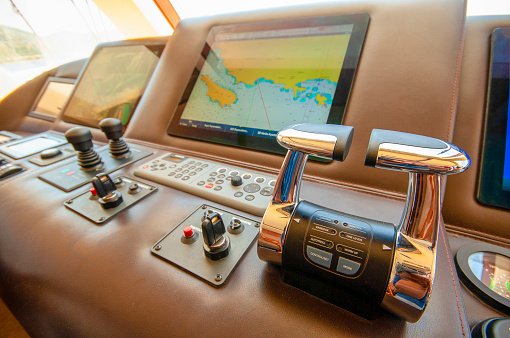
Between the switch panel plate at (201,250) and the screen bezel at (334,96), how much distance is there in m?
0.31

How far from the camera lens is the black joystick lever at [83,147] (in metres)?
0.72

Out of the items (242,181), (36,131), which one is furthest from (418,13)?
(36,131)

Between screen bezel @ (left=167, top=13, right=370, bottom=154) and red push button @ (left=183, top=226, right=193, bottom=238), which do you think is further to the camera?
screen bezel @ (left=167, top=13, right=370, bottom=154)

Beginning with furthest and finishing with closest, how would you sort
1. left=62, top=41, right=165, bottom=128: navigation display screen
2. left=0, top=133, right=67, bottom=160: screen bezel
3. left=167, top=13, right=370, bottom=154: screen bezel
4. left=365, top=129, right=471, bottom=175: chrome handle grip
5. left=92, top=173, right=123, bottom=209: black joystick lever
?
left=62, top=41, right=165, bottom=128: navigation display screen → left=0, top=133, right=67, bottom=160: screen bezel → left=167, top=13, right=370, bottom=154: screen bezel → left=92, top=173, right=123, bottom=209: black joystick lever → left=365, top=129, right=471, bottom=175: chrome handle grip

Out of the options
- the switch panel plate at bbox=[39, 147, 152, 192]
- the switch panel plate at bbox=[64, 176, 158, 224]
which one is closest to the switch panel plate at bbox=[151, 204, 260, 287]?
the switch panel plate at bbox=[64, 176, 158, 224]

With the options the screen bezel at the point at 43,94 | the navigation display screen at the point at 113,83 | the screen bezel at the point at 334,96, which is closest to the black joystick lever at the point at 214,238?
the screen bezel at the point at 334,96

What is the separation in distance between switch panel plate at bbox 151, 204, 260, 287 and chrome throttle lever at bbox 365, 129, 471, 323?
243 mm

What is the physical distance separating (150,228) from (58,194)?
0.37 metres

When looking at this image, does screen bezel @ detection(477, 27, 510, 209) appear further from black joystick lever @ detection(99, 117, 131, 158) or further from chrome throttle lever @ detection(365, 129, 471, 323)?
black joystick lever @ detection(99, 117, 131, 158)

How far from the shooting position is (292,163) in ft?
1.22

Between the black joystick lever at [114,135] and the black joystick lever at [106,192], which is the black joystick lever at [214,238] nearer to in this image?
the black joystick lever at [106,192]

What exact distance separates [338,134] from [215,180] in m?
0.42

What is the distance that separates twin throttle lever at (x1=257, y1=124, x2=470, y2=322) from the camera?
0.87ft

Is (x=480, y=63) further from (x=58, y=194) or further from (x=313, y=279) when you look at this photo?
(x=58, y=194)
